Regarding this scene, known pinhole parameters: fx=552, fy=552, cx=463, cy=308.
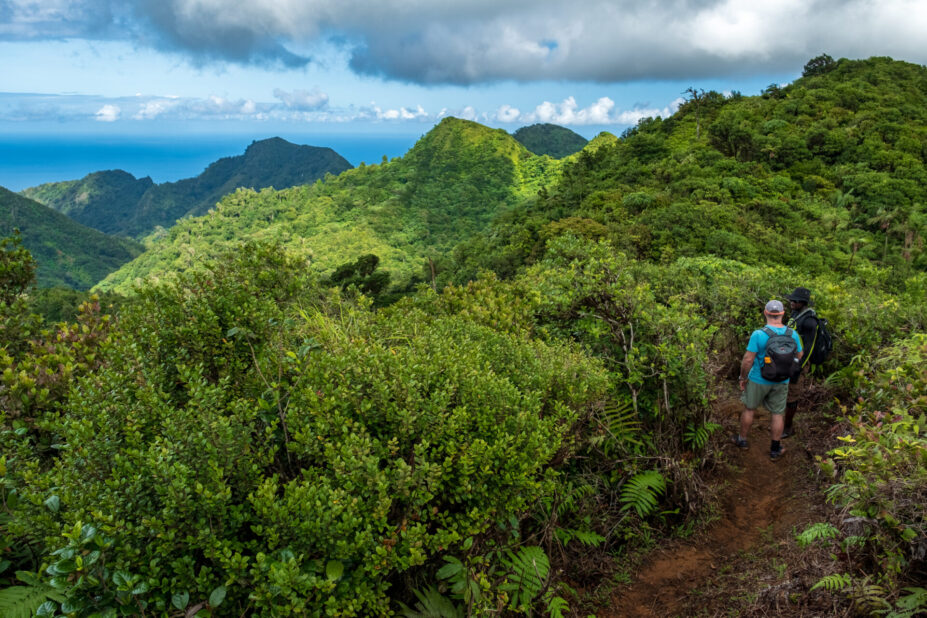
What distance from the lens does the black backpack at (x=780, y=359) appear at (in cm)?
497

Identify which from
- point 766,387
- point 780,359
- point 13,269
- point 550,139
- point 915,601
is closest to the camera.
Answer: point 915,601

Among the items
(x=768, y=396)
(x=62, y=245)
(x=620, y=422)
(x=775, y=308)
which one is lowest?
(x=62, y=245)

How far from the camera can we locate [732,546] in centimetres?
392

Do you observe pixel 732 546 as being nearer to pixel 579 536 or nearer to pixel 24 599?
pixel 579 536

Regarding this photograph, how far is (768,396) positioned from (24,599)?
548 centimetres

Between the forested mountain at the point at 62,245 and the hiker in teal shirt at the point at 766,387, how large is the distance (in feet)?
442

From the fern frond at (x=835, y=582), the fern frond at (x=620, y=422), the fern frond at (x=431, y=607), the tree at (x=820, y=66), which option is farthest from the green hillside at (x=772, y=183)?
the fern frond at (x=431, y=607)

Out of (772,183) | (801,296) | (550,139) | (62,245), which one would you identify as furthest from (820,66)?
(62,245)

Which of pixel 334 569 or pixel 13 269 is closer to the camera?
pixel 334 569

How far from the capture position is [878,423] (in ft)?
11.0

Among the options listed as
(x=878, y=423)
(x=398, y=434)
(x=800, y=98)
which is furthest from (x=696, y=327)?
(x=800, y=98)

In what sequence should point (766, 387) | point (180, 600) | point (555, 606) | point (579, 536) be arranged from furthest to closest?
point (766, 387) → point (579, 536) → point (555, 606) → point (180, 600)

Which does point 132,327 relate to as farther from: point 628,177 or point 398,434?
point 628,177

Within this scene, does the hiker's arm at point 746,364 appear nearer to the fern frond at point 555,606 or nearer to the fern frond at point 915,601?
the fern frond at point 915,601
